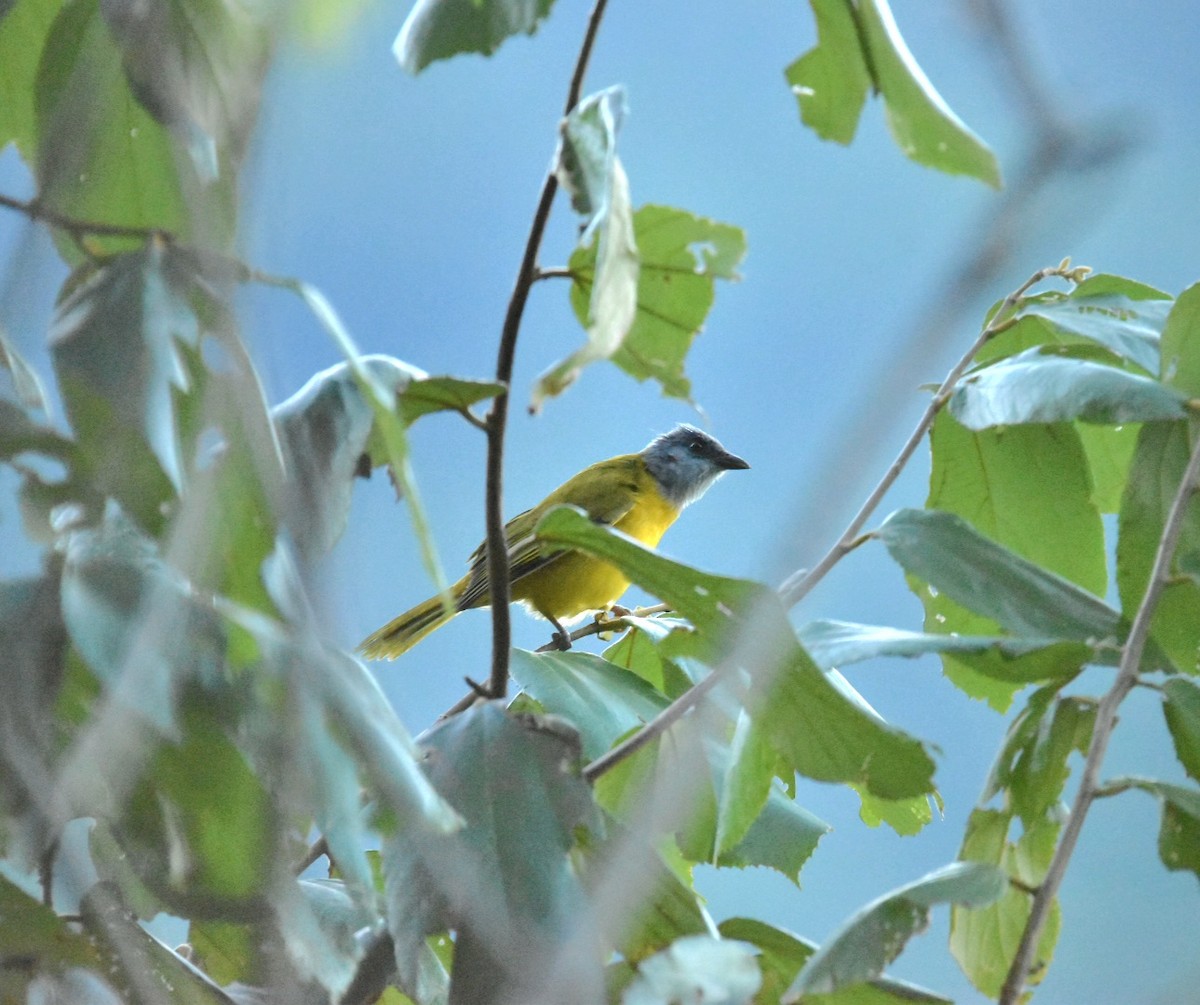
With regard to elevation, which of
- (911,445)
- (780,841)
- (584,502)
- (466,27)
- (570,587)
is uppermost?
(466,27)

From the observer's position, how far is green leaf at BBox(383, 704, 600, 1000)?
0.84 m

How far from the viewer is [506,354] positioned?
89 centimetres

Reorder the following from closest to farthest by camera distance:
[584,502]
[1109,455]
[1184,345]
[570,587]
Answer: [1184,345] < [1109,455] < [570,587] < [584,502]

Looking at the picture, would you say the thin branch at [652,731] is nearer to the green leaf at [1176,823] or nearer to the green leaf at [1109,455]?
the green leaf at [1176,823]

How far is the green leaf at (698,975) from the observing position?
26.7 inches

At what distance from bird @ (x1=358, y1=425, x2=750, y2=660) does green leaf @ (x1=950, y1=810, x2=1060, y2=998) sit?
129 centimetres

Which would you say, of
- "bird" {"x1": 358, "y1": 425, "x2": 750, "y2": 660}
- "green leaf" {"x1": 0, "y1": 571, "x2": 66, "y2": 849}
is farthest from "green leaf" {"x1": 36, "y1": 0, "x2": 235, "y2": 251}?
"bird" {"x1": 358, "y1": 425, "x2": 750, "y2": 660}

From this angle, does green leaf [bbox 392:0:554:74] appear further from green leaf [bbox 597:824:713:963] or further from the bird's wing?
the bird's wing

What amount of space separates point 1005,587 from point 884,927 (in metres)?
0.26

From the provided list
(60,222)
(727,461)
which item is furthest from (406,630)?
(60,222)

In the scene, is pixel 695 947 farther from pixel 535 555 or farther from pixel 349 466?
pixel 535 555

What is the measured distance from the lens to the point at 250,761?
2.58 ft

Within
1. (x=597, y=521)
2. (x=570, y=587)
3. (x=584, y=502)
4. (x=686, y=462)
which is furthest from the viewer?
(x=686, y=462)

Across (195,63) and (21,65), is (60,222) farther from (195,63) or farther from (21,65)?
(21,65)
